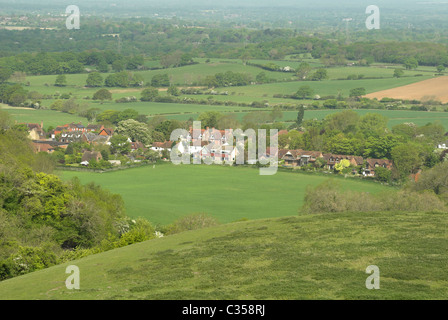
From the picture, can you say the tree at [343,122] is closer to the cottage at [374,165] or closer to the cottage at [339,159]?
the cottage at [339,159]

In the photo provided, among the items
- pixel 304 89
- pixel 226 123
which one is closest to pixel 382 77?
pixel 304 89

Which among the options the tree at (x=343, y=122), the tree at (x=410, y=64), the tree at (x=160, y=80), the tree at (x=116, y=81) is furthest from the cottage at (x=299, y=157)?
the tree at (x=410, y=64)

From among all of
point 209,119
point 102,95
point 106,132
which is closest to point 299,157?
point 209,119

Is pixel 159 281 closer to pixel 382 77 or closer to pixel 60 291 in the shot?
pixel 60 291

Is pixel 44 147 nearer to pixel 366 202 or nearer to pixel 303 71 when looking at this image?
pixel 366 202
